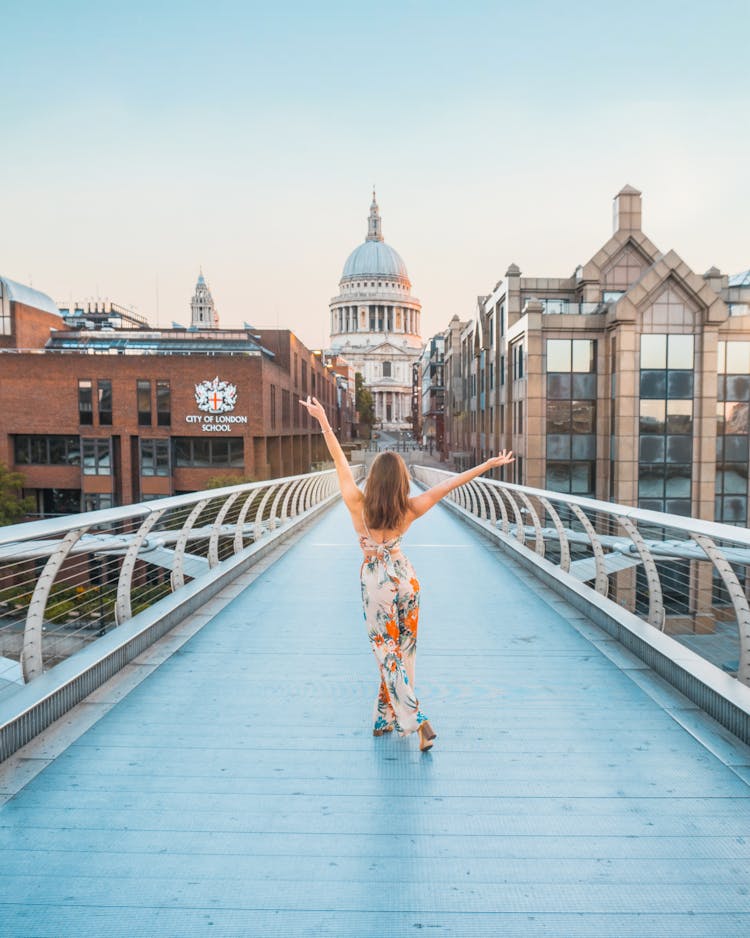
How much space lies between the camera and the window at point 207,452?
4097cm

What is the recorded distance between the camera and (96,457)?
41156mm

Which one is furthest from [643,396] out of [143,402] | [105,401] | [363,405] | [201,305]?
[201,305]

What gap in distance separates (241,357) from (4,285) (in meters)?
20.5

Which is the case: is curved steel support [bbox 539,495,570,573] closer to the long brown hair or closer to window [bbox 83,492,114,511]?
the long brown hair

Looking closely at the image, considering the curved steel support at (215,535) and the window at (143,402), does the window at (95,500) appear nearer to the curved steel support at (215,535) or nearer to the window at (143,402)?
the window at (143,402)

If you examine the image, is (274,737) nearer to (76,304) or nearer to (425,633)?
(425,633)

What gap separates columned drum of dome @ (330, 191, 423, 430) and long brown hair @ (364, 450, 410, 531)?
528ft

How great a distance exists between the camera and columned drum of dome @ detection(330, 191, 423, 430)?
167500mm

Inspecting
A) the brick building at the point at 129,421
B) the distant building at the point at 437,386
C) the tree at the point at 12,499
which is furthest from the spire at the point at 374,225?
the tree at the point at 12,499

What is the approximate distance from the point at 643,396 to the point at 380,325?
145 meters

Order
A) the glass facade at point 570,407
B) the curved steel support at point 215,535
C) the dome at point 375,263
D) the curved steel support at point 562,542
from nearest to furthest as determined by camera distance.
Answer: the curved steel support at point 562,542 → the curved steel support at point 215,535 → the glass facade at point 570,407 → the dome at point 375,263

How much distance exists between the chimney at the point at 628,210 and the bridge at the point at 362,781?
102ft

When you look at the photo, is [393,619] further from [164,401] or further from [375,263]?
[375,263]

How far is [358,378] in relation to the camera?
142 metres
